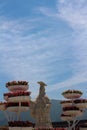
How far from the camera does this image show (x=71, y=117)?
46.4 meters

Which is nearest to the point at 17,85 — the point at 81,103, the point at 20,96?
the point at 20,96

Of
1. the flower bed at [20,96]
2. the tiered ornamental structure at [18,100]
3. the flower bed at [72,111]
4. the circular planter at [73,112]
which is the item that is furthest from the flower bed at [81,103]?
the flower bed at [20,96]

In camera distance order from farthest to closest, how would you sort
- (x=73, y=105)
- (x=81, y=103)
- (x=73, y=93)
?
1. (x=73, y=93)
2. (x=73, y=105)
3. (x=81, y=103)

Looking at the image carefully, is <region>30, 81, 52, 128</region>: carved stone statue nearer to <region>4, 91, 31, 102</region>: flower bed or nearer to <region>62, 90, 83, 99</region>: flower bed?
<region>62, 90, 83, 99</region>: flower bed

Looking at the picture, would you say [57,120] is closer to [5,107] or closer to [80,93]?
[80,93]

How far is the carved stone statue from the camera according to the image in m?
43.7

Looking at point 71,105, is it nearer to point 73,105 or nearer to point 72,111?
point 73,105

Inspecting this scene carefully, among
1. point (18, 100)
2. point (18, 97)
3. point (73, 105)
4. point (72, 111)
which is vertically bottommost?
point (18, 100)

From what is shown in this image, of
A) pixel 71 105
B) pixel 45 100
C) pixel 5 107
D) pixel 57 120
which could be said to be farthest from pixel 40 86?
pixel 57 120

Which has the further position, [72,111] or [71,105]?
[71,105]

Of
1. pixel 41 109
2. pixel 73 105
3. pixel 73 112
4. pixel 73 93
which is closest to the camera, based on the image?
pixel 41 109

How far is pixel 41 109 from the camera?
44.2 m

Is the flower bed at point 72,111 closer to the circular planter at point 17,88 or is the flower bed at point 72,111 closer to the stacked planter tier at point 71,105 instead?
the stacked planter tier at point 71,105

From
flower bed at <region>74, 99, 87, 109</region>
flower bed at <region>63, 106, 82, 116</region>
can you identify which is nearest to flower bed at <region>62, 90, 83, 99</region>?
flower bed at <region>74, 99, 87, 109</region>
